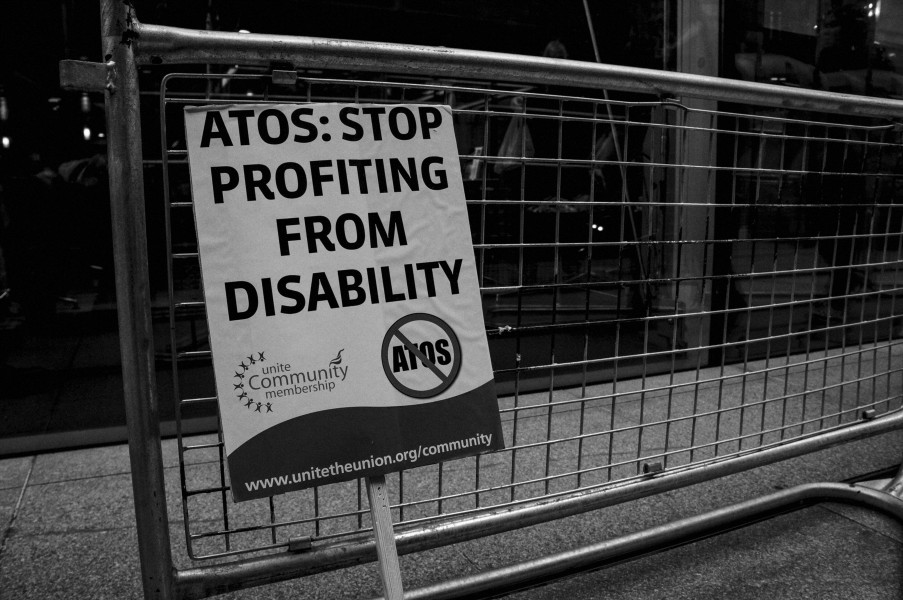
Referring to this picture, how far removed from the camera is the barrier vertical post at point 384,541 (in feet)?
4.85

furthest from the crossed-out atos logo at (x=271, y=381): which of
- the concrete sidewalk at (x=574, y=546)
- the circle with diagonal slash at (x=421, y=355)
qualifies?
the concrete sidewalk at (x=574, y=546)

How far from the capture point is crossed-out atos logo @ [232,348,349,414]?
4.70 ft

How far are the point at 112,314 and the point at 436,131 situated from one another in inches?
115

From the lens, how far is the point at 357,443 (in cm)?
152

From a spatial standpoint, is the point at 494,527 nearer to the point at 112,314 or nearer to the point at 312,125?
the point at 312,125

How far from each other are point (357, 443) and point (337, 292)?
0.35 m

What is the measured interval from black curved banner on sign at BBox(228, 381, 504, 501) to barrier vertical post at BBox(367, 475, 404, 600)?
4 centimetres

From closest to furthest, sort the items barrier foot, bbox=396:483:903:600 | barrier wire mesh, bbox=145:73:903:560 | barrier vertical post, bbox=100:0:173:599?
barrier vertical post, bbox=100:0:173:599, barrier foot, bbox=396:483:903:600, barrier wire mesh, bbox=145:73:903:560

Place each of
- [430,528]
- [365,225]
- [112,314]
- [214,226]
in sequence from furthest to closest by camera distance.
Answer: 1. [112,314]
2. [430,528]
3. [365,225]
4. [214,226]

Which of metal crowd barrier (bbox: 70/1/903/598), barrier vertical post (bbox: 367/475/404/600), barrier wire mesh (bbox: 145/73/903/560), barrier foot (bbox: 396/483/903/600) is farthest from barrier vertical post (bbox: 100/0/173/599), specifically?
barrier wire mesh (bbox: 145/73/903/560)

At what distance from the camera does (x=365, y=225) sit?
154 cm

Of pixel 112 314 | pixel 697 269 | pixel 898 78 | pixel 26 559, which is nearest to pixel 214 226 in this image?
pixel 26 559

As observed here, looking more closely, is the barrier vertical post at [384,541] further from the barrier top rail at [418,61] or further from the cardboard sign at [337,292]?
the barrier top rail at [418,61]

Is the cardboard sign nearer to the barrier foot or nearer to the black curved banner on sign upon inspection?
the black curved banner on sign
